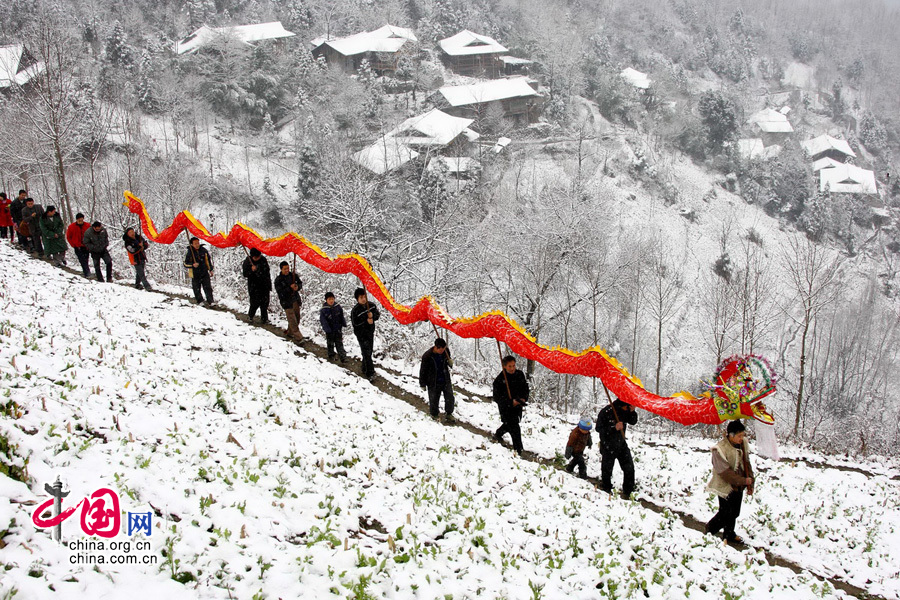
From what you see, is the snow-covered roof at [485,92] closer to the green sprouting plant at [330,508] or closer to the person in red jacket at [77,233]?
the person in red jacket at [77,233]

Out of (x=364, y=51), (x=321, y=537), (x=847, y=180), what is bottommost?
(x=847, y=180)

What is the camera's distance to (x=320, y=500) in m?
5.44

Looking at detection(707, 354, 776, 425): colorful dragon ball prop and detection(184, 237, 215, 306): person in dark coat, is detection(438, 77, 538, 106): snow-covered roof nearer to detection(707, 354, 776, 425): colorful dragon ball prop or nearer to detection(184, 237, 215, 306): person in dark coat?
detection(184, 237, 215, 306): person in dark coat

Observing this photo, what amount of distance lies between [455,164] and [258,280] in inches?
1405

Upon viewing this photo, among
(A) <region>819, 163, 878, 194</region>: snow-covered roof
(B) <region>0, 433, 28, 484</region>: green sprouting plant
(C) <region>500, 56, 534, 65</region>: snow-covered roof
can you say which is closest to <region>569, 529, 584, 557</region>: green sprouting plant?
(B) <region>0, 433, 28, 484</region>: green sprouting plant

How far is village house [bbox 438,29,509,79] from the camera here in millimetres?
69625

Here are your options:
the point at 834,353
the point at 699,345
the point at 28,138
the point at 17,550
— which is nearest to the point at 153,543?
the point at 17,550

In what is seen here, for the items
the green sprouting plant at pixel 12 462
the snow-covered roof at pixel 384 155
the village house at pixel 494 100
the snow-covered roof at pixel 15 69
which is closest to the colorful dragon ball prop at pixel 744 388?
the green sprouting plant at pixel 12 462

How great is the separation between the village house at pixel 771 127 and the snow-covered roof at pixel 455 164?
160 ft

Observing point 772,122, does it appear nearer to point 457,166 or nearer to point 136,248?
point 457,166

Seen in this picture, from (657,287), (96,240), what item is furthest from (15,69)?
(657,287)

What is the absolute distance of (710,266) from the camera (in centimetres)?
4425

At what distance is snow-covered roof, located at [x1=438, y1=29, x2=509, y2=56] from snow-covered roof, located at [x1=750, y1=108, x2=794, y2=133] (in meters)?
37.8

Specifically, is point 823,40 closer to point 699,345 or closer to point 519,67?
point 519,67
